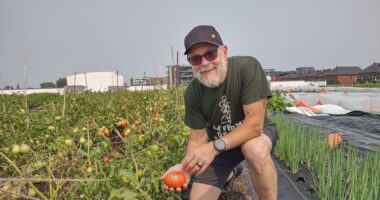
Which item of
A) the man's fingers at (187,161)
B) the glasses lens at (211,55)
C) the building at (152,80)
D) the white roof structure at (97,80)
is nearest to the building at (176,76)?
the building at (152,80)

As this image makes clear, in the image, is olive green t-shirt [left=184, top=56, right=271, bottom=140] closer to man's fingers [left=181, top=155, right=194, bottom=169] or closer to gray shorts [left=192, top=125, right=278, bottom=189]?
gray shorts [left=192, top=125, right=278, bottom=189]

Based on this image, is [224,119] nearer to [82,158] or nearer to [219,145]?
[219,145]

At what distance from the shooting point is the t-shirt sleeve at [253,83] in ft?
5.77

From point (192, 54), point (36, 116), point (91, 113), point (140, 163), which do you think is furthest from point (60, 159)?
point (91, 113)

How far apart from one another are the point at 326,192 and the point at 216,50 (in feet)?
3.18

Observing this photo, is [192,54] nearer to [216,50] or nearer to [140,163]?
[216,50]

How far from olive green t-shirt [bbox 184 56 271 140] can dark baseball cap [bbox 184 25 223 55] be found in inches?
8.5

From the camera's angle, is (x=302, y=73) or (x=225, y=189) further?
(x=302, y=73)

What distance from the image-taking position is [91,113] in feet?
12.1

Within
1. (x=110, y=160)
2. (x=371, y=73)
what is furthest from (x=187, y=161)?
(x=371, y=73)

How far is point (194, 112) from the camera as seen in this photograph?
2.04 m

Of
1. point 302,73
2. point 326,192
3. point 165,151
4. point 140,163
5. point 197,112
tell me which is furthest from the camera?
point 302,73

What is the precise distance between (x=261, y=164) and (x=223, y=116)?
37 centimetres

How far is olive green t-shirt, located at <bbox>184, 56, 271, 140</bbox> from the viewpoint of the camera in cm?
180
